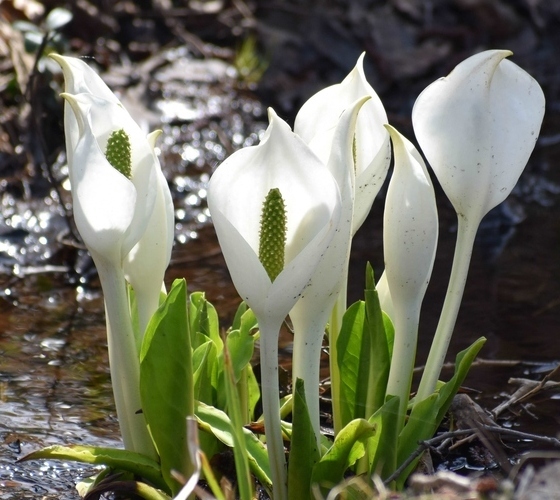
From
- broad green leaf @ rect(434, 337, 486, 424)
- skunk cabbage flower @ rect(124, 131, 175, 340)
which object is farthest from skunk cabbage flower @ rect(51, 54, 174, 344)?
broad green leaf @ rect(434, 337, 486, 424)

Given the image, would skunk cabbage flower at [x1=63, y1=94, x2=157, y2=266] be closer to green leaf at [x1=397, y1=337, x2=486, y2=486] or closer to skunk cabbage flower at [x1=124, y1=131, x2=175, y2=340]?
skunk cabbage flower at [x1=124, y1=131, x2=175, y2=340]

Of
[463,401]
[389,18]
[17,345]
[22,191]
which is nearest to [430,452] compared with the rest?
[463,401]

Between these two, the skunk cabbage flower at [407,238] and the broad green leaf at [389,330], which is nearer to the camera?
the skunk cabbage flower at [407,238]

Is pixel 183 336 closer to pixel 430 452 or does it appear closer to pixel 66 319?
pixel 430 452

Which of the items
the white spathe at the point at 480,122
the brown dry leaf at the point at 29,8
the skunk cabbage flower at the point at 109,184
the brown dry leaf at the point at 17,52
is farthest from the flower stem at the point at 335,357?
the brown dry leaf at the point at 29,8

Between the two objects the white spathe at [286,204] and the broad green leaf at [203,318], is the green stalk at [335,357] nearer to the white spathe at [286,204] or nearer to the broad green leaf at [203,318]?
the broad green leaf at [203,318]

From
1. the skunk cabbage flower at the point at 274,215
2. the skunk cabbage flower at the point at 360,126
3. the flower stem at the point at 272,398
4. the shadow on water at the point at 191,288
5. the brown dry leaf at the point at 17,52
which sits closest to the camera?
the skunk cabbage flower at the point at 274,215
